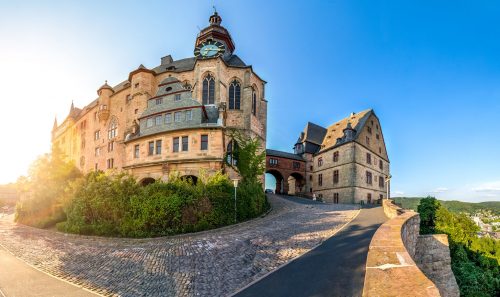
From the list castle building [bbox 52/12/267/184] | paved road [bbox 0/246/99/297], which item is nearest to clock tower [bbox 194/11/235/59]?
castle building [bbox 52/12/267/184]

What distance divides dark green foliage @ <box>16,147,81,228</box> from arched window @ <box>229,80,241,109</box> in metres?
19.0

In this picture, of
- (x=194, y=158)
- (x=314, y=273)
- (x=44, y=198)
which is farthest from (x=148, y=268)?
(x=44, y=198)

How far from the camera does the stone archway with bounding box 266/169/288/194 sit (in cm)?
4349

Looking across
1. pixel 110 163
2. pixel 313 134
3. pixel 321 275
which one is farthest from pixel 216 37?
pixel 321 275

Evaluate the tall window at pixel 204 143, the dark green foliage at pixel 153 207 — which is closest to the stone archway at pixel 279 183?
the tall window at pixel 204 143

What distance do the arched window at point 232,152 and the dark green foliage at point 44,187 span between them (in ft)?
49.0

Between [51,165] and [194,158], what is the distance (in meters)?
14.9

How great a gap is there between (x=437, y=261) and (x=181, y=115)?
23.8 meters

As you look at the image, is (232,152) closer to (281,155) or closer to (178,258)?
(178,258)

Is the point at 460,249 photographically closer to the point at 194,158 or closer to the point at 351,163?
the point at 351,163

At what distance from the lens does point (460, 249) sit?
18609 mm

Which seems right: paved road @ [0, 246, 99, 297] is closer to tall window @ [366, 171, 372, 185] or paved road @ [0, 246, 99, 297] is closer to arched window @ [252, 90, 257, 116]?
arched window @ [252, 90, 257, 116]

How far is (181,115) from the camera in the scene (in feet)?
89.0

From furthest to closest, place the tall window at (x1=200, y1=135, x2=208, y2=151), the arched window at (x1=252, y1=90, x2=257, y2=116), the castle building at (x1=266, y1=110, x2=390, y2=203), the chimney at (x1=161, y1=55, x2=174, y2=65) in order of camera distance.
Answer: the chimney at (x1=161, y1=55, x2=174, y2=65) → the castle building at (x1=266, y1=110, x2=390, y2=203) → the arched window at (x1=252, y1=90, x2=257, y2=116) → the tall window at (x1=200, y1=135, x2=208, y2=151)
